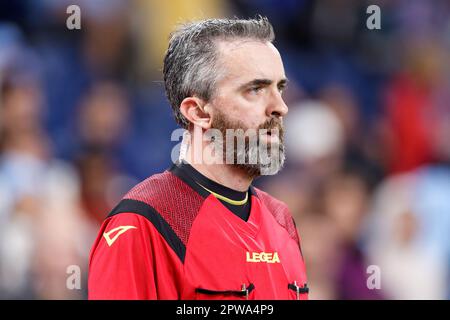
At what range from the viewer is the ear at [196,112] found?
327 centimetres

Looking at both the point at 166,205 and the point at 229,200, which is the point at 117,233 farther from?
the point at 229,200

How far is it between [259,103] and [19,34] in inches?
177

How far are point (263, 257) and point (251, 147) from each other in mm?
418

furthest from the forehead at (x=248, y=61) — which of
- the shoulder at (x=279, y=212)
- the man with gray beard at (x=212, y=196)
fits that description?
the shoulder at (x=279, y=212)

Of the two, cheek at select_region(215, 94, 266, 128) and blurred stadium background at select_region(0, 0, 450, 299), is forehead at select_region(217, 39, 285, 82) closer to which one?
cheek at select_region(215, 94, 266, 128)

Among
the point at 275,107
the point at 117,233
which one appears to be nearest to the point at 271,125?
the point at 275,107

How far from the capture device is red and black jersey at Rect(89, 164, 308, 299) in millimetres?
2939

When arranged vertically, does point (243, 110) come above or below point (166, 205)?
above

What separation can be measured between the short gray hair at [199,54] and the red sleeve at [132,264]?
1.85 feet

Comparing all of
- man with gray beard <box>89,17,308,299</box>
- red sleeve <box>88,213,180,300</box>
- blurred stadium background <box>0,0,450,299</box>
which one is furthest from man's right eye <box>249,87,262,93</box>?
blurred stadium background <box>0,0,450,299</box>

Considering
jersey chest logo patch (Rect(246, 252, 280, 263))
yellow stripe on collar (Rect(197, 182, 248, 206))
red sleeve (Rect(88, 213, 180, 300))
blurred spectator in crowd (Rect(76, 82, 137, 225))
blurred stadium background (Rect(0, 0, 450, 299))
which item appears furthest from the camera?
blurred spectator in crowd (Rect(76, 82, 137, 225))

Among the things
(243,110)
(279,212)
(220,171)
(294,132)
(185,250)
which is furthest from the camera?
(294,132)

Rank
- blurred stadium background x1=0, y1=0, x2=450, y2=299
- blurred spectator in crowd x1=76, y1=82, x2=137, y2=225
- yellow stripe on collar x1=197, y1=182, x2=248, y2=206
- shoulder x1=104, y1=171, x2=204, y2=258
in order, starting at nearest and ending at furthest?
1. shoulder x1=104, y1=171, x2=204, y2=258
2. yellow stripe on collar x1=197, y1=182, x2=248, y2=206
3. blurred stadium background x1=0, y1=0, x2=450, y2=299
4. blurred spectator in crowd x1=76, y1=82, x2=137, y2=225

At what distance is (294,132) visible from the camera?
6.83m
